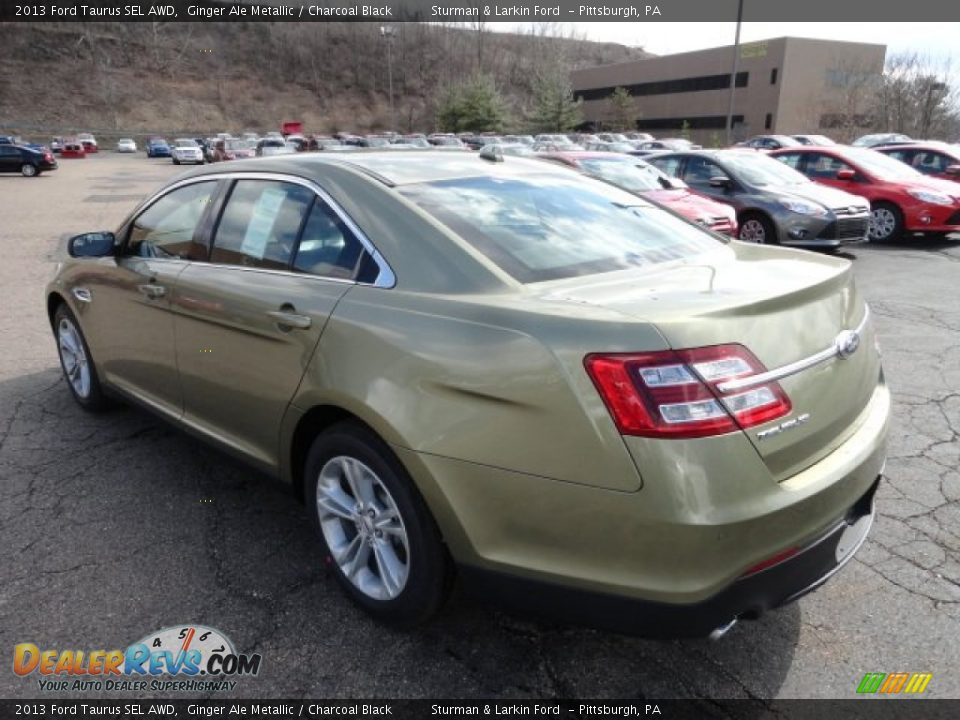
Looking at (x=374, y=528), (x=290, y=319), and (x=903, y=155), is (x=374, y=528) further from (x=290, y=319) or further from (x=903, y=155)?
(x=903, y=155)

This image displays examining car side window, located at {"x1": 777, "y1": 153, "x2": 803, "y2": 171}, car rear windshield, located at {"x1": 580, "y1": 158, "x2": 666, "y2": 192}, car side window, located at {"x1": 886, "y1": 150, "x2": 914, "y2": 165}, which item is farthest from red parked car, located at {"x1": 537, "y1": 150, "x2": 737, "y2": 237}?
car side window, located at {"x1": 886, "y1": 150, "x2": 914, "y2": 165}

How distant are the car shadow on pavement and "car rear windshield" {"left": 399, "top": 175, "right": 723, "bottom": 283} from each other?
3.88 feet

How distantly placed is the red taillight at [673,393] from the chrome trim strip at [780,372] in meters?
0.01

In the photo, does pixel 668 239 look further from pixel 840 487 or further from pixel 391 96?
pixel 391 96

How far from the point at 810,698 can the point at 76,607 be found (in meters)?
2.60

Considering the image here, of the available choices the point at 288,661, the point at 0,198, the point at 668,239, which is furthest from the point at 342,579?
the point at 0,198

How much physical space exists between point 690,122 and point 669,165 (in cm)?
6253

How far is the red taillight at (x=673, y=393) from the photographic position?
1740mm

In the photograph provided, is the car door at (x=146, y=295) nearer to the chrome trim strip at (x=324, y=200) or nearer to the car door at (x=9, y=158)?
the chrome trim strip at (x=324, y=200)

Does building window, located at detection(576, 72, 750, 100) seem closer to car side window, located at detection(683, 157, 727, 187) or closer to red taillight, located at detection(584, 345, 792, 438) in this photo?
car side window, located at detection(683, 157, 727, 187)

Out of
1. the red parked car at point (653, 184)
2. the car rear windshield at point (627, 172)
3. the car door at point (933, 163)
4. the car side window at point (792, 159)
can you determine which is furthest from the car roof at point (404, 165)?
the car door at point (933, 163)

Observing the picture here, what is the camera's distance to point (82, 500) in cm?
342

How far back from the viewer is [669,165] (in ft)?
36.6

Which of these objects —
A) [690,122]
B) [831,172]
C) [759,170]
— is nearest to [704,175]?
[759,170]
